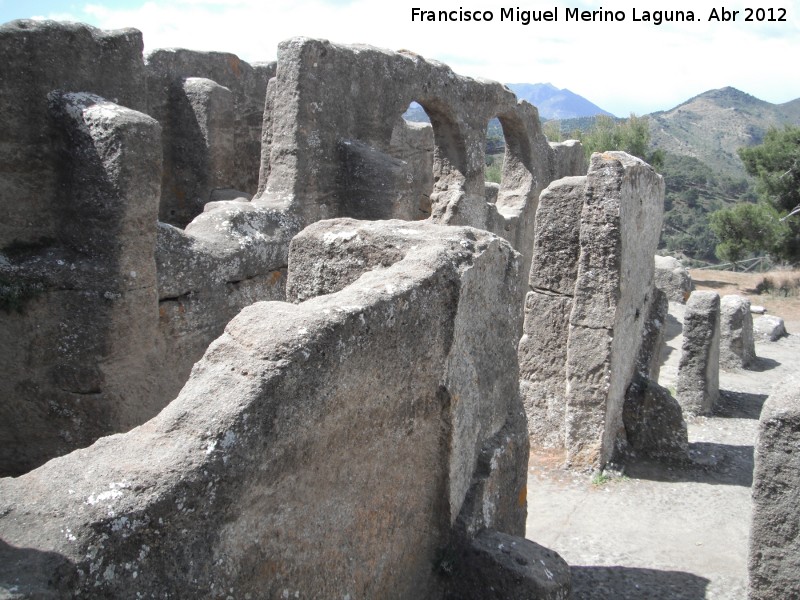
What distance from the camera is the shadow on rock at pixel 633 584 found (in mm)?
4520

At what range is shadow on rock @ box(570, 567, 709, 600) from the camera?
178 inches

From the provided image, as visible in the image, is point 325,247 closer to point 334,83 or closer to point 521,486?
point 521,486

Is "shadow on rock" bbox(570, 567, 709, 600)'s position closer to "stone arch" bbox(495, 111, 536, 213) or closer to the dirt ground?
the dirt ground

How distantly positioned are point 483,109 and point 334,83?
3028 mm

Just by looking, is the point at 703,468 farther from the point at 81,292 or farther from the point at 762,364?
the point at 81,292

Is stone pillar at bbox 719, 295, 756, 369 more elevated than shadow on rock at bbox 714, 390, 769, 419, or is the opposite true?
stone pillar at bbox 719, 295, 756, 369

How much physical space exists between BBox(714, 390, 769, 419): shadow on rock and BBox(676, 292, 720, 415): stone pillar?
0.91 feet

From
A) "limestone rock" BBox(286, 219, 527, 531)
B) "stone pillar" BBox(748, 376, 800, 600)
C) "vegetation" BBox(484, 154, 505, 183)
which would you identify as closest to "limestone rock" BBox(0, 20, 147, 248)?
"limestone rock" BBox(286, 219, 527, 531)

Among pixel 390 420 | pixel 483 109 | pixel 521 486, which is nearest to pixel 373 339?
pixel 390 420

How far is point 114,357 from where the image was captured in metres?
4.62

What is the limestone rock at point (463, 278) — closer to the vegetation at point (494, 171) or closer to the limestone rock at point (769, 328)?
the limestone rock at point (769, 328)

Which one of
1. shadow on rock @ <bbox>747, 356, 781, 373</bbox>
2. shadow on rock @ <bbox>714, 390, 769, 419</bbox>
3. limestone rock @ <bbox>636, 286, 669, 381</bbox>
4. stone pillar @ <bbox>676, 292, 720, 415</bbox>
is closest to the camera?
limestone rock @ <bbox>636, 286, 669, 381</bbox>

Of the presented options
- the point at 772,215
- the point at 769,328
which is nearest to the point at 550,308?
the point at 769,328

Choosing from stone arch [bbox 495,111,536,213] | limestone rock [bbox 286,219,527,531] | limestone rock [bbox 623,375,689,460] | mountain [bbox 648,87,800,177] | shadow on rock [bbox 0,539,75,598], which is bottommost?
limestone rock [bbox 623,375,689,460]
